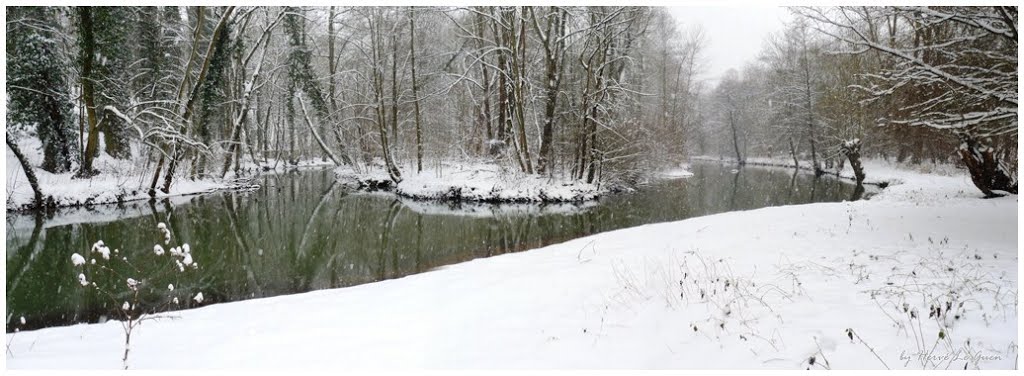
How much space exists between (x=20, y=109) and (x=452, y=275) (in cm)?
1888

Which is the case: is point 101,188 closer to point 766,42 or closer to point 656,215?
point 656,215

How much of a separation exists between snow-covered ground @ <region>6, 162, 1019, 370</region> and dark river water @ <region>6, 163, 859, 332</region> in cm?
146

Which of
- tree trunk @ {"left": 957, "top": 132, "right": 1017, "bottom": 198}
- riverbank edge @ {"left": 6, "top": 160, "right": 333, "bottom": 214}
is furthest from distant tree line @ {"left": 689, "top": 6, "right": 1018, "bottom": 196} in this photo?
riverbank edge @ {"left": 6, "top": 160, "right": 333, "bottom": 214}

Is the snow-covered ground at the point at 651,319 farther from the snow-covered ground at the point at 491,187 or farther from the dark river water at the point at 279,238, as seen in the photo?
the snow-covered ground at the point at 491,187

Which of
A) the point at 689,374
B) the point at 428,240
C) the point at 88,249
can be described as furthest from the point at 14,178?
the point at 689,374

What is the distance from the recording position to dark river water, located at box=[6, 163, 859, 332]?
757cm

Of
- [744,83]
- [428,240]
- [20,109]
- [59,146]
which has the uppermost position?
[744,83]

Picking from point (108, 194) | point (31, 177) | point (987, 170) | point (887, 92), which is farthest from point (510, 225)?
point (31, 177)

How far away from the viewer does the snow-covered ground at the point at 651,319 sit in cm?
347

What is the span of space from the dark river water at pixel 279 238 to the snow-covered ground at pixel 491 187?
0.94 m

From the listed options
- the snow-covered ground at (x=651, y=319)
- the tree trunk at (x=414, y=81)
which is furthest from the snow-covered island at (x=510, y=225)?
the tree trunk at (x=414, y=81)

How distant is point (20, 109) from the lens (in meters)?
16.7

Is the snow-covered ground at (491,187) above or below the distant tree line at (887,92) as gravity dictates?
below
